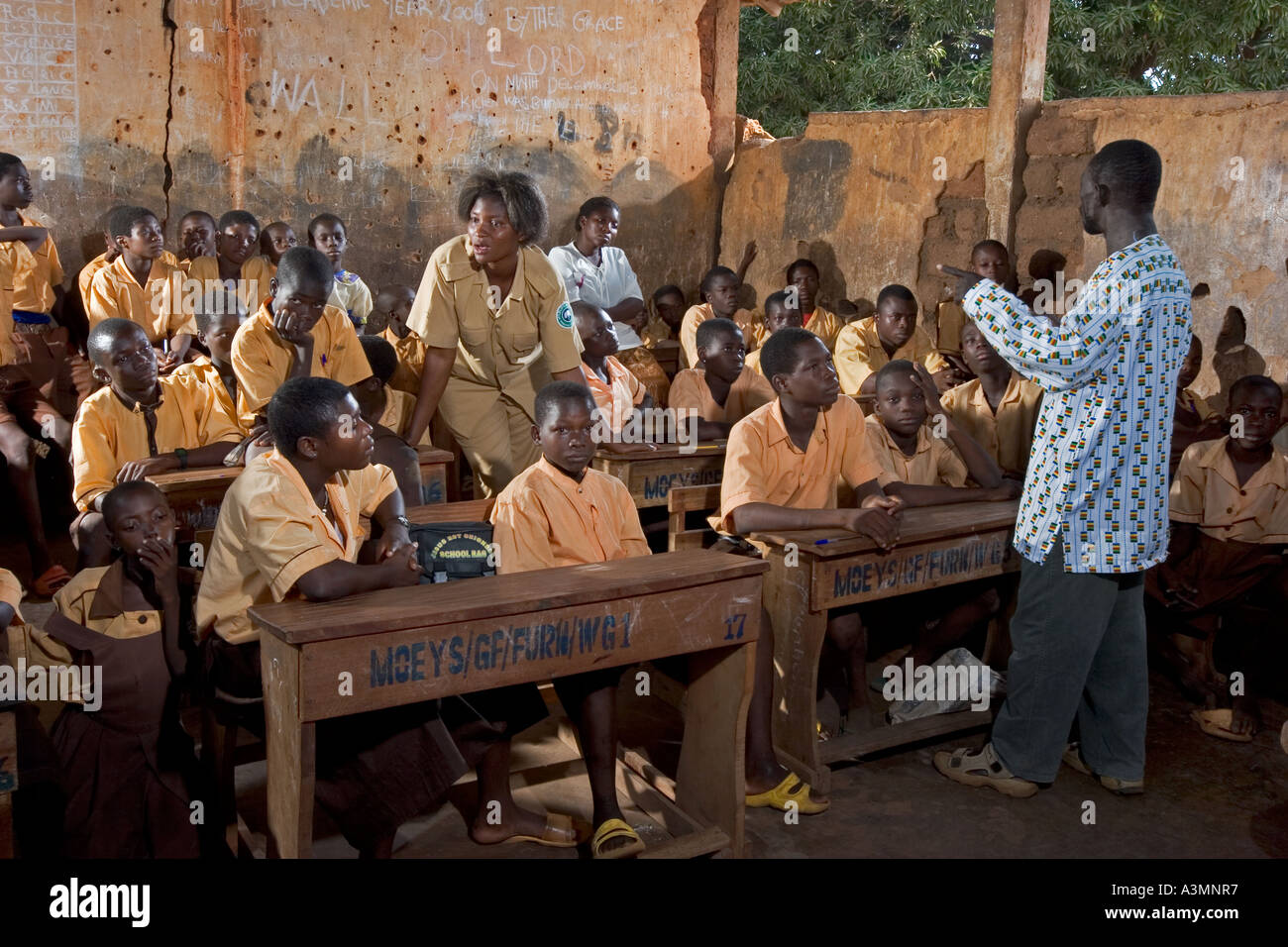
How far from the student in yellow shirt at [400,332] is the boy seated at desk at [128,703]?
252 cm

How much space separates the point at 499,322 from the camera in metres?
4.14

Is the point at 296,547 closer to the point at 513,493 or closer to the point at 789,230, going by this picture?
the point at 513,493

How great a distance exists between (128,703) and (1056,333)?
2.44 meters

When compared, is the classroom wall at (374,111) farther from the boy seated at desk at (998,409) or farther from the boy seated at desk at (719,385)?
the boy seated at desk at (998,409)

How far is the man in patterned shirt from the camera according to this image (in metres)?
2.78

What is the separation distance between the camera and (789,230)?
772 centimetres

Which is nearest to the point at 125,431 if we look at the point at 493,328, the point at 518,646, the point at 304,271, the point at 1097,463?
the point at 304,271

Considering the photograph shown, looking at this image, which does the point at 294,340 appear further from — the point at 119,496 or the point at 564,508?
the point at 564,508

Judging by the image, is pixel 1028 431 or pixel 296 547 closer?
pixel 296 547

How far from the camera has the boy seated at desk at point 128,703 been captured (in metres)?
2.54

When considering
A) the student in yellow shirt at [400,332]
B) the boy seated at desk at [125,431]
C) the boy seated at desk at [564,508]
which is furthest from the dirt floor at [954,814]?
the student in yellow shirt at [400,332]
